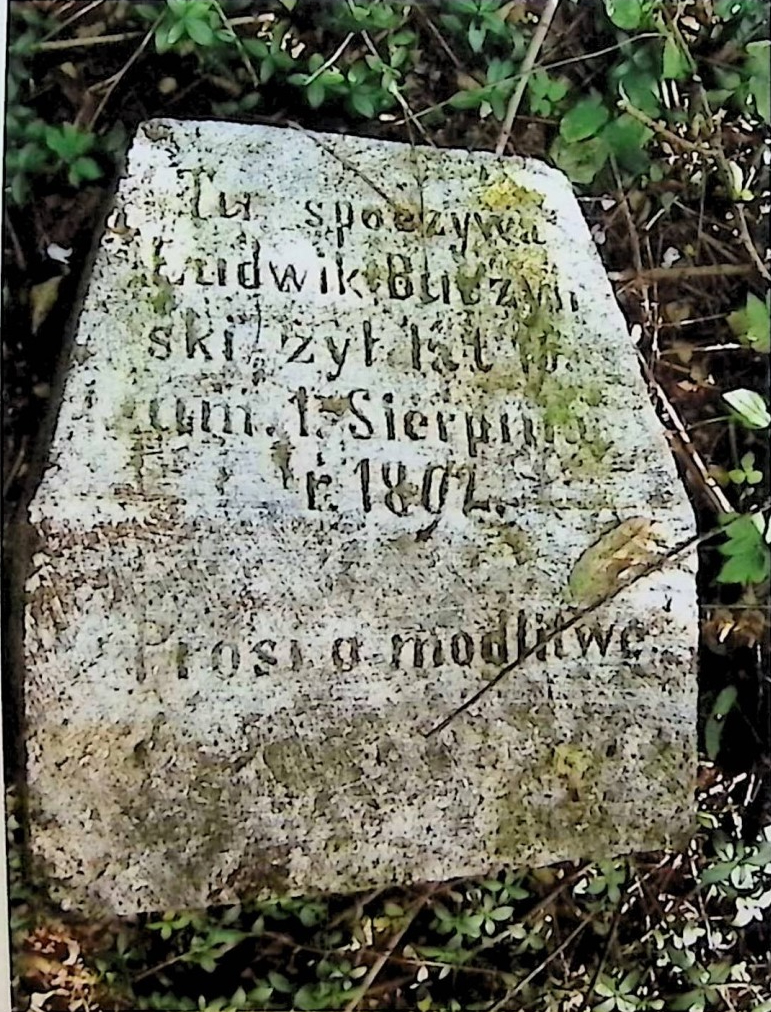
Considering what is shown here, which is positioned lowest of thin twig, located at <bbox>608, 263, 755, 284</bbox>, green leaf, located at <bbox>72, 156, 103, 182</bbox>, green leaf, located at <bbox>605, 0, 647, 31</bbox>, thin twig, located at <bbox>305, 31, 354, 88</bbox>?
thin twig, located at <bbox>608, 263, 755, 284</bbox>

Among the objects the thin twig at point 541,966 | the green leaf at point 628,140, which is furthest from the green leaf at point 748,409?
the thin twig at point 541,966

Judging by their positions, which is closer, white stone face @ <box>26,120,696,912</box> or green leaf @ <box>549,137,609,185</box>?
white stone face @ <box>26,120,696,912</box>

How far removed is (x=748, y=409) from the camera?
92 centimetres

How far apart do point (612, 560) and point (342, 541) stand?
0.21 metres

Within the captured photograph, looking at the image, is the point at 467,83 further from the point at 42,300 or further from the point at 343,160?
the point at 42,300

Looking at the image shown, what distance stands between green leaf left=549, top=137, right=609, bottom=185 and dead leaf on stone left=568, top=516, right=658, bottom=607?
0.28 m

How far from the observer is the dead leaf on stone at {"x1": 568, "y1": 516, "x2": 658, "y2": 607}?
2.88 feet

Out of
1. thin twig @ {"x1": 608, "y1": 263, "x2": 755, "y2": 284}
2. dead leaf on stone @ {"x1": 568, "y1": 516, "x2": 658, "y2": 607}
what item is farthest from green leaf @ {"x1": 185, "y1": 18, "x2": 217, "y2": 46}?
dead leaf on stone @ {"x1": 568, "y1": 516, "x2": 658, "y2": 607}

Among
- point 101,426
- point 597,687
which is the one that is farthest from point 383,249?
point 597,687

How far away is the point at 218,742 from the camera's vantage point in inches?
32.2

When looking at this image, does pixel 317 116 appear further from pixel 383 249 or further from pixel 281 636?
Answer: pixel 281 636

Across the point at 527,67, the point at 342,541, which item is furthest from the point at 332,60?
the point at 342,541

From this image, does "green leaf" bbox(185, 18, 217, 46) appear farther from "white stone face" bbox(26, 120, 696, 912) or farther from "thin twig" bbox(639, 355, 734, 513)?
"thin twig" bbox(639, 355, 734, 513)

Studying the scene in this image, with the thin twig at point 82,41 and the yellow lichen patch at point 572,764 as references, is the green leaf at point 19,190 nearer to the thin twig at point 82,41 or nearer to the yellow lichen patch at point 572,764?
the thin twig at point 82,41
